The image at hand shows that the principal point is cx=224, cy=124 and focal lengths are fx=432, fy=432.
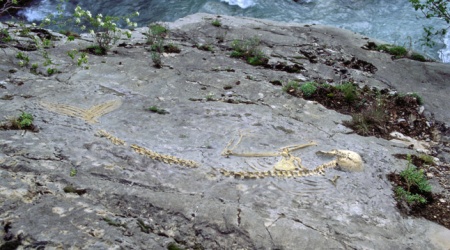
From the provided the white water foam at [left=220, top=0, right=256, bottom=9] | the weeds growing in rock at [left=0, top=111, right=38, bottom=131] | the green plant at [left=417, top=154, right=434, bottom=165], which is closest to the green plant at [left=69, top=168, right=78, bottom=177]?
the weeds growing in rock at [left=0, top=111, right=38, bottom=131]

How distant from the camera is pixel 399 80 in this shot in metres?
7.86

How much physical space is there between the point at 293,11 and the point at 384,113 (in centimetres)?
740

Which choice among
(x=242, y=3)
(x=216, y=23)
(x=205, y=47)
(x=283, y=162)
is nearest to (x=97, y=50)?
(x=205, y=47)

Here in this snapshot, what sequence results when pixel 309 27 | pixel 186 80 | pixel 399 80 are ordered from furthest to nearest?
pixel 309 27 < pixel 399 80 < pixel 186 80

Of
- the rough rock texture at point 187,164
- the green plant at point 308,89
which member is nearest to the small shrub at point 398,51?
the rough rock texture at point 187,164

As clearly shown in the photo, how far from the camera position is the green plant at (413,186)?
461 cm

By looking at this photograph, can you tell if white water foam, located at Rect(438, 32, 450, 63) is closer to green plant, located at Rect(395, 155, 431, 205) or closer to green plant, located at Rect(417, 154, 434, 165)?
green plant, located at Rect(417, 154, 434, 165)

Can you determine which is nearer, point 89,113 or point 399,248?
point 399,248

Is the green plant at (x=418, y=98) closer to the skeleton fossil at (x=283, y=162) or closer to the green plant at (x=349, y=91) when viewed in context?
the green plant at (x=349, y=91)

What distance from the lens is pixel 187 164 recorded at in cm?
471

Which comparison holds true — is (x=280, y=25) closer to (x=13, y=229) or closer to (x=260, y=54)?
(x=260, y=54)

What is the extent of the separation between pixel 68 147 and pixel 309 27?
7.01 metres

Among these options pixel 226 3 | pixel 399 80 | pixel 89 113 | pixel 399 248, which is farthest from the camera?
pixel 226 3

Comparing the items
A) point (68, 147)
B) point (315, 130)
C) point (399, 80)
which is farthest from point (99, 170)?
point (399, 80)
